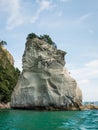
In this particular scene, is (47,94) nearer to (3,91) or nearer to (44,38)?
(44,38)

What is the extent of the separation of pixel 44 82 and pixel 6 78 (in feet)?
96.5

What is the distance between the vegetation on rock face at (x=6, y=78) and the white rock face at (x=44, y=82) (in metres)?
19.7

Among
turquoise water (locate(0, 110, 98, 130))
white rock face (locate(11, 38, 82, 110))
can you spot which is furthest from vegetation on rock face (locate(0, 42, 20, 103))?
turquoise water (locate(0, 110, 98, 130))

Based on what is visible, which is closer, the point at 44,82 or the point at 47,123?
the point at 47,123

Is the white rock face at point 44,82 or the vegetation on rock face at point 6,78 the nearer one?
the white rock face at point 44,82

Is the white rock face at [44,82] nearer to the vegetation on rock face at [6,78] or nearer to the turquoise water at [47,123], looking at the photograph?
the vegetation on rock face at [6,78]

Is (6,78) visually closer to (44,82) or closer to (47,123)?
(44,82)

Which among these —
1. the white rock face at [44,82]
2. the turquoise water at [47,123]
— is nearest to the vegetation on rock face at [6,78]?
the white rock face at [44,82]

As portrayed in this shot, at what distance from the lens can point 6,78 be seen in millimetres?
96188

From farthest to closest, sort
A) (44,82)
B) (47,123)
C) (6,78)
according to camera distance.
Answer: (6,78) < (44,82) < (47,123)

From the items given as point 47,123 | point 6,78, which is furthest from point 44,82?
point 47,123

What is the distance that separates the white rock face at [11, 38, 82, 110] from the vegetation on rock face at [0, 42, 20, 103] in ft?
64.7

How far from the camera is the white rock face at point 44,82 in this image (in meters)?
67.3

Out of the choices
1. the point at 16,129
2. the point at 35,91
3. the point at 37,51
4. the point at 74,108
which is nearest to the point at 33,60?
the point at 37,51
